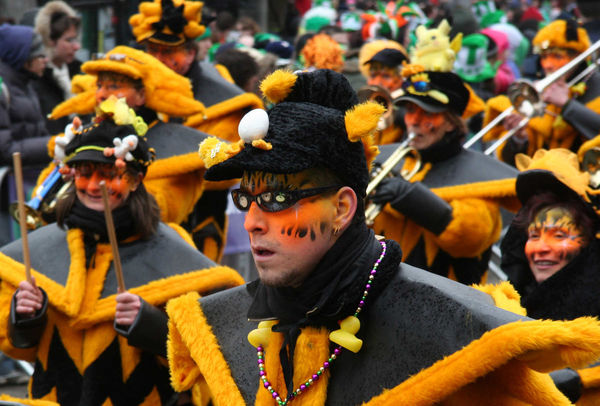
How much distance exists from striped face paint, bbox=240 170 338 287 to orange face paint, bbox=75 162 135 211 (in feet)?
5.84

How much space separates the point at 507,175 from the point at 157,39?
2.56m

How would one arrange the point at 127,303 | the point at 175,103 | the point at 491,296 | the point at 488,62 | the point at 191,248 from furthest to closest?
the point at 488,62
the point at 175,103
the point at 191,248
the point at 127,303
the point at 491,296

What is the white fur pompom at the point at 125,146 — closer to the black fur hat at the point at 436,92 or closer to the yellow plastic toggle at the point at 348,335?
the yellow plastic toggle at the point at 348,335

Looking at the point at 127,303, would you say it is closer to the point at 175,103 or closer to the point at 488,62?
the point at 175,103

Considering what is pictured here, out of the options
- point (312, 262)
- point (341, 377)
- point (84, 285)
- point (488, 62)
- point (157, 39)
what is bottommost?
point (488, 62)

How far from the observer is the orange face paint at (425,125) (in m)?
6.52

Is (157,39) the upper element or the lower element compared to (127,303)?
lower

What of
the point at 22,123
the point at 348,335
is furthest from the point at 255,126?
the point at 22,123

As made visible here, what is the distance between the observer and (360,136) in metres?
3.05

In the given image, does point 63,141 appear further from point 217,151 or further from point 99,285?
point 217,151

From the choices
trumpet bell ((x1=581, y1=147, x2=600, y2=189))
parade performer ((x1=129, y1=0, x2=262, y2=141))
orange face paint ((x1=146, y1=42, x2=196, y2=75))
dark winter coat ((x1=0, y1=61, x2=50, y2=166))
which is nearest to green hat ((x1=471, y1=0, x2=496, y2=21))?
parade performer ((x1=129, y1=0, x2=262, y2=141))

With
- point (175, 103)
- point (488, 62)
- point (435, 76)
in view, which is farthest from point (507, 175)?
point (488, 62)

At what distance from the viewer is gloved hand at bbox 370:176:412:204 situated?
6.16m

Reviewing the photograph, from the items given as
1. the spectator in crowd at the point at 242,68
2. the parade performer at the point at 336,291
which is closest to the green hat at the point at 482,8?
the spectator in crowd at the point at 242,68
